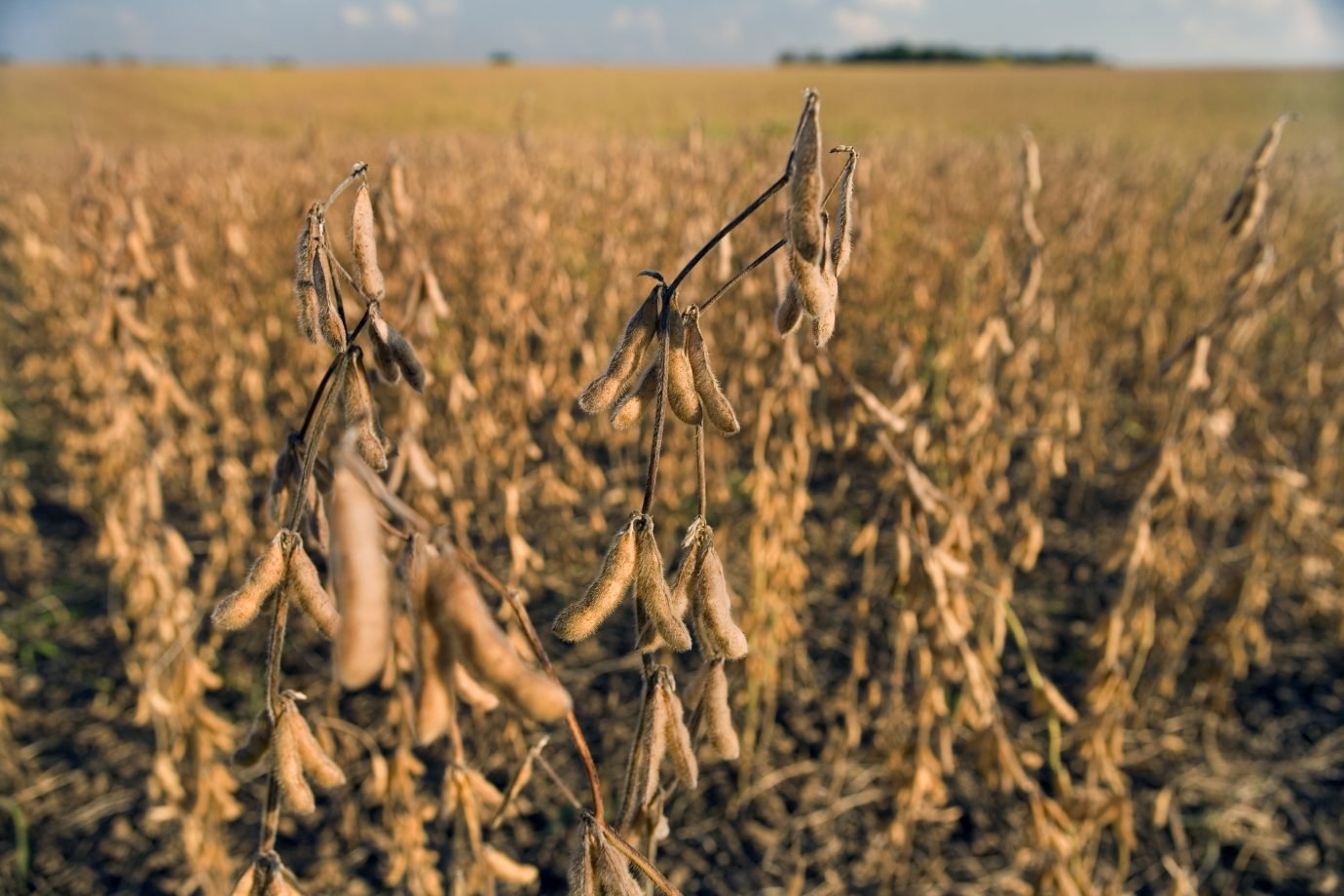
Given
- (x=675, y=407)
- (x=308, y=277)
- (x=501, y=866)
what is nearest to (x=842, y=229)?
(x=675, y=407)

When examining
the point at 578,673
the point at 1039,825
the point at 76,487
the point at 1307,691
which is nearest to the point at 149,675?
the point at 578,673

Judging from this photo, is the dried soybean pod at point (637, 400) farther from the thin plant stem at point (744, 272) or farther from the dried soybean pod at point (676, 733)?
the dried soybean pod at point (676, 733)

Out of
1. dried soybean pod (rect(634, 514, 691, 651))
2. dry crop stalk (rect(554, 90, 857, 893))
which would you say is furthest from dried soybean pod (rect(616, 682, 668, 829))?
dried soybean pod (rect(634, 514, 691, 651))

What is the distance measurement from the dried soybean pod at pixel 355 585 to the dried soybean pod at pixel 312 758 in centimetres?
44

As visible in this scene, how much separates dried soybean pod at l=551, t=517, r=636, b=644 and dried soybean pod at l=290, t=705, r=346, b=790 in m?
0.28

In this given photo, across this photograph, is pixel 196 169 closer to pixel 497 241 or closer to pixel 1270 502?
pixel 497 241

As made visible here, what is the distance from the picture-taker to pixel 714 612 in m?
0.80

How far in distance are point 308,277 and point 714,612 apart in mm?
475

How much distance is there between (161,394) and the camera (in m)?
1.90

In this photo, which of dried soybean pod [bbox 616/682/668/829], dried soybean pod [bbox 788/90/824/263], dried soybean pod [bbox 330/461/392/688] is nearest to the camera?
dried soybean pod [bbox 330/461/392/688]

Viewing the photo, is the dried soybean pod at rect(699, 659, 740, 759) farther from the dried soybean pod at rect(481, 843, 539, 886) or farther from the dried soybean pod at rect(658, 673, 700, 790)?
the dried soybean pod at rect(481, 843, 539, 886)

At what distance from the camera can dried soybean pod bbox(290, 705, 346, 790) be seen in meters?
0.81

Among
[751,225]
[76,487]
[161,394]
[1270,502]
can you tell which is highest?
[751,225]

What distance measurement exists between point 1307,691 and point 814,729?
5.36 ft
